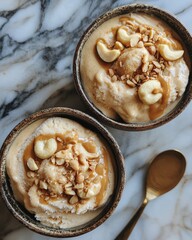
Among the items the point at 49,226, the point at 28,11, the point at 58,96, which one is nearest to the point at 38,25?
the point at 28,11

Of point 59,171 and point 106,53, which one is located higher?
point 106,53

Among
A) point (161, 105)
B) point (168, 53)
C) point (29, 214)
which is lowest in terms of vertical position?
point (29, 214)

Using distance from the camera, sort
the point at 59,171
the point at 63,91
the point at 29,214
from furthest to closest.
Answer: the point at 63,91, the point at 29,214, the point at 59,171

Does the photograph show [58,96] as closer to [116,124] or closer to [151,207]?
[116,124]

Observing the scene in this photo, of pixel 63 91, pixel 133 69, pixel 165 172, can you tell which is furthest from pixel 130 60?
pixel 165 172

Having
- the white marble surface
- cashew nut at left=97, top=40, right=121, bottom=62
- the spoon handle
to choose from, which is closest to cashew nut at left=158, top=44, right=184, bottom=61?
cashew nut at left=97, top=40, right=121, bottom=62

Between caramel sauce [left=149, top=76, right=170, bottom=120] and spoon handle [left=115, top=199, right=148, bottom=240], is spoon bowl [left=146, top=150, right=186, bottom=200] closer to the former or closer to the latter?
spoon handle [left=115, top=199, right=148, bottom=240]

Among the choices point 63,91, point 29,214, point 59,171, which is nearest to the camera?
point 59,171

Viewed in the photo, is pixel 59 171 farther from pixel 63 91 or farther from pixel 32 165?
pixel 63 91
